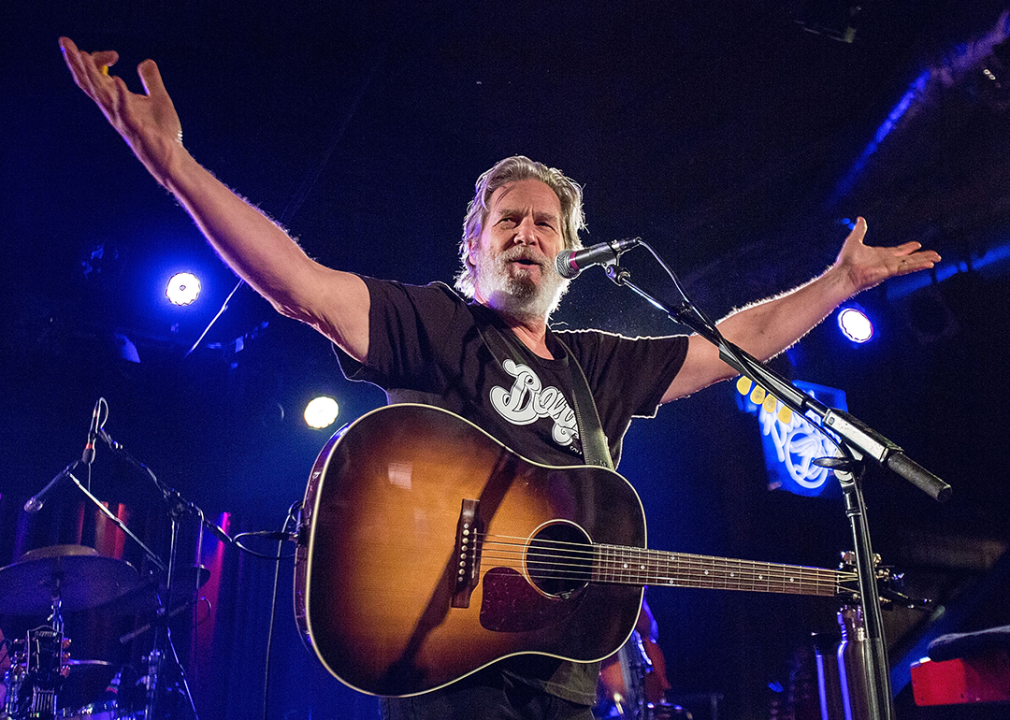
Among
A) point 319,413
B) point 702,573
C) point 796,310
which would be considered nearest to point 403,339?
point 702,573

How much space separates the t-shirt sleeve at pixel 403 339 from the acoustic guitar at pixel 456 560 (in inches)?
11.9

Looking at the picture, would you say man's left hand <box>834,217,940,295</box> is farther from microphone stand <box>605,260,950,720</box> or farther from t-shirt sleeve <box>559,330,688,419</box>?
microphone stand <box>605,260,950,720</box>

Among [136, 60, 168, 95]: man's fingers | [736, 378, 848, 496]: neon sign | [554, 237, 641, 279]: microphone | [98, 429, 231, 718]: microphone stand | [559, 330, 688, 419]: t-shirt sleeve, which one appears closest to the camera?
[136, 60, 168, 95]: man's fingers

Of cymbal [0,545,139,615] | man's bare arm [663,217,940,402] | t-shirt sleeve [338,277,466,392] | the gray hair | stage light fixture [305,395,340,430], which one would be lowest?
cymbal [0,545,139,615]

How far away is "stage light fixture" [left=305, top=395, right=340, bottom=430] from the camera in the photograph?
789cm

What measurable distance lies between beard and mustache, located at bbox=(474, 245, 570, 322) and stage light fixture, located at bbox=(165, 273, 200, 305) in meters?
5.30

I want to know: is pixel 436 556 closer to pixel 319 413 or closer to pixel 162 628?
pixel 162 628

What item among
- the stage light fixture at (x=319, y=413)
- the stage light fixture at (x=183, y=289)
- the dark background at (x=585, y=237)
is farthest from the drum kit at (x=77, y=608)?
the stage light fixture at (x=183, y=289)

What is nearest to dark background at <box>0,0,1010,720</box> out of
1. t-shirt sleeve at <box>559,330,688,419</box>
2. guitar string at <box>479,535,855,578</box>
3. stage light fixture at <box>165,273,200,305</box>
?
stage light fixture at <box>165,273,200,305</box>

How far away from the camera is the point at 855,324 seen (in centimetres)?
820

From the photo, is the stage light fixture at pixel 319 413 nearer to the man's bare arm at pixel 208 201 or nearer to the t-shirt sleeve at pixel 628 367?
the t-shirt sleeve at pixel 628 367

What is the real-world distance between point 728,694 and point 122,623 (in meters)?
5.63

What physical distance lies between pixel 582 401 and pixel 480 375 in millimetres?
425

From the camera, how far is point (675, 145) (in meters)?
7.23
